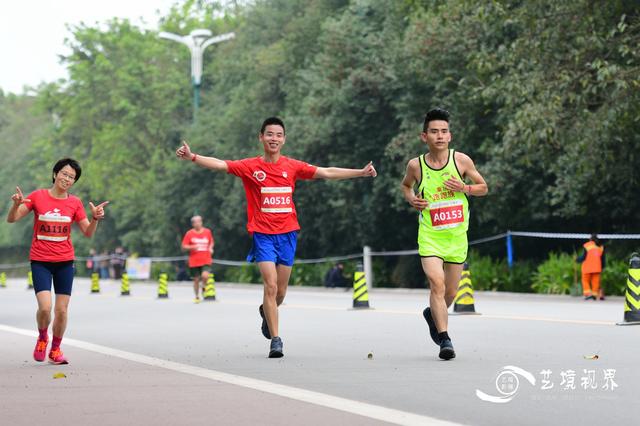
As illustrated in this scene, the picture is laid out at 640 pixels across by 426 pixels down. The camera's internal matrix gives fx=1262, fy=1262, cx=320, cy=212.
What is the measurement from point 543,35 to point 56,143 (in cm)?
4945

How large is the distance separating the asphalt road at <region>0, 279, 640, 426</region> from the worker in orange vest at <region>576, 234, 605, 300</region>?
8.05 meters

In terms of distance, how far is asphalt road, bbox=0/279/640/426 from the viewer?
25.1ft

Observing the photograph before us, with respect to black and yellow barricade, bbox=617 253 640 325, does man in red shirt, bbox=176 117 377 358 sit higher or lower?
higher

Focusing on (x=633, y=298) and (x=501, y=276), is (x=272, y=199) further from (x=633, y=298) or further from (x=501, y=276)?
(x=501, y=276)

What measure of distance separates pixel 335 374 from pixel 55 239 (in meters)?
3.21

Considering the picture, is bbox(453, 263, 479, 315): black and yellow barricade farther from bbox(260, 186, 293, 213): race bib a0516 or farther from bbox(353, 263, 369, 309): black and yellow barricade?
bbox(260, 186, 293, 213): race bib a0516

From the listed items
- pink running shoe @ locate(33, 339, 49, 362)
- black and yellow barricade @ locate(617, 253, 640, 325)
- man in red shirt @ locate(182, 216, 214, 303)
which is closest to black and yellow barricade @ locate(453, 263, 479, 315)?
black and yellow barricade @ locate(617, 253, 640, 325)

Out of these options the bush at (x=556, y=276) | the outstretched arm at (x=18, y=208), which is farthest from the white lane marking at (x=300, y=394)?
the bush at (x=556, y=276)

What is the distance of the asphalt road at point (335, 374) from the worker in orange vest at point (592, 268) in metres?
8.05

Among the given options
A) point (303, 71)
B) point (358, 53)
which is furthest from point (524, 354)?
point (303, 71)

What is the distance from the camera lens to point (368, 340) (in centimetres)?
1375

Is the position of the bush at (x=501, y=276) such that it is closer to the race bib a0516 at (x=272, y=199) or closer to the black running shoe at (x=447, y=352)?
the race bib a0516 at (x=272, y=199)

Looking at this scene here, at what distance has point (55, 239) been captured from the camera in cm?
1159

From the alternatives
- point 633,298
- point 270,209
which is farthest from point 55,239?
point 633,298
